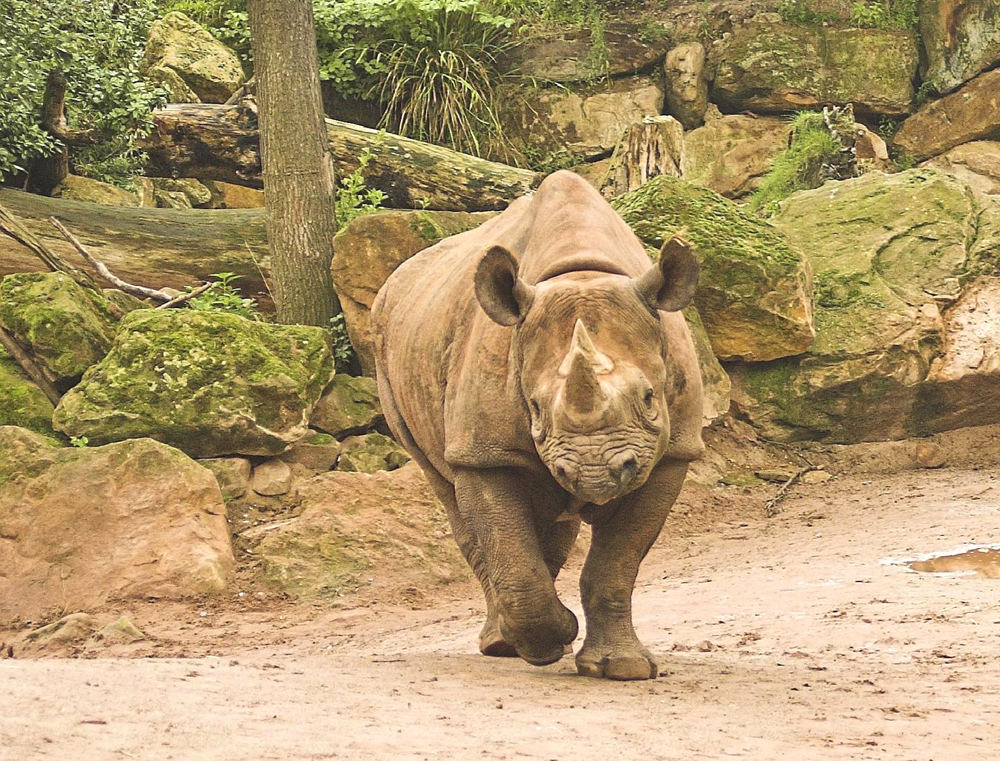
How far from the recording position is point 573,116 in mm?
17031

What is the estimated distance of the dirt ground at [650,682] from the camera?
4.09 m

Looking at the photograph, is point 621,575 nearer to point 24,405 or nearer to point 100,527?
point 100,527

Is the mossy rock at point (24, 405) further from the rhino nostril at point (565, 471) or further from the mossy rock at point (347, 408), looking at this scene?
the rhino nostril at point (565, 471)

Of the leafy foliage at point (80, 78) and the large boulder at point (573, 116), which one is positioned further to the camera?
the large boulder at point (573, 116)

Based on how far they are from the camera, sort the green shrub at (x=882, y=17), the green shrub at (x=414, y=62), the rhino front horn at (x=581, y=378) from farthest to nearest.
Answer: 1. the green shrub at (x=882, y=17)
2. the green shrub at (x=414, y=62)
3. the rhino front horn at (x=581, y=378)

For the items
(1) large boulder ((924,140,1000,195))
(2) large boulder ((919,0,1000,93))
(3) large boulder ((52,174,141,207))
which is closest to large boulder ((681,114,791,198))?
(1) large boulder ((924,140,1000,195))

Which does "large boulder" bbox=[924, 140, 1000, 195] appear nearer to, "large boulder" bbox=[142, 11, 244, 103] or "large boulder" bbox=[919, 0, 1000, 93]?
"large boulder" bbox=[919, 0, 1000, 93]

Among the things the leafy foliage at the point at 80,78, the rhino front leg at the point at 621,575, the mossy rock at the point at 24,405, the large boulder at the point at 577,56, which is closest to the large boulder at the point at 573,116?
the large boulder at the point at 577,56

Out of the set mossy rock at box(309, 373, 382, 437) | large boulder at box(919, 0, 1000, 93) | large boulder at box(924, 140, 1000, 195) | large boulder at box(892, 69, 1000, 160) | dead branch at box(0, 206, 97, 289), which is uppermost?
large boulder at box(919, 0, 1000, 93)

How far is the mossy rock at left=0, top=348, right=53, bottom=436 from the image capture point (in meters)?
10.4

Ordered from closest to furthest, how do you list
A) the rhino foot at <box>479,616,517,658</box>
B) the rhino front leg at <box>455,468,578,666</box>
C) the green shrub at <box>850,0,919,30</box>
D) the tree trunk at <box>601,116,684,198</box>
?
the rhino front leg at <box>455,468,578,666</box> < the rhino foot at <box>479,616,517,658</box> < the tree trunk at <box>601,116,684,198</box> < the green shrub at <box>850,0,919,30</box>

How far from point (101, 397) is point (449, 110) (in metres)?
6.82

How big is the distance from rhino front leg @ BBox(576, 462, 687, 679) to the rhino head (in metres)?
0.45

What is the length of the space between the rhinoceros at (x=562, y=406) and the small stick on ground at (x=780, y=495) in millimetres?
4306
